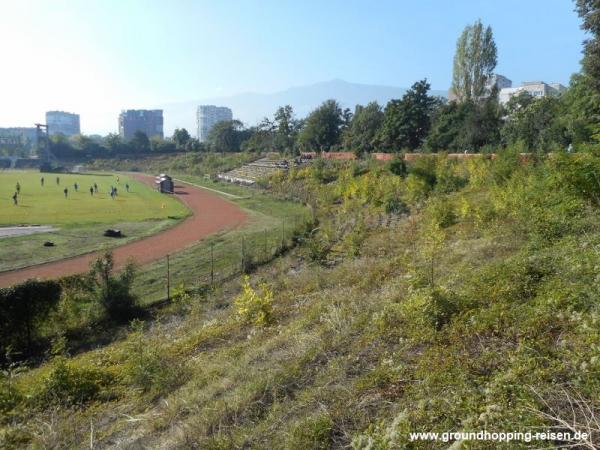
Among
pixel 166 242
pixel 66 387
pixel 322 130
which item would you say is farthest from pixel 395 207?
pixel 322 130

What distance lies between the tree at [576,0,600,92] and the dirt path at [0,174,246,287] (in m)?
24.0

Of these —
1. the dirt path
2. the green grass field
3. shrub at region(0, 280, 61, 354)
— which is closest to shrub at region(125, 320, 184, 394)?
shrub at region(0, 280, 61, 354)

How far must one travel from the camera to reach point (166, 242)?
2700 centimetres

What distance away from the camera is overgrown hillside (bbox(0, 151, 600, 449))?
448 centimetres

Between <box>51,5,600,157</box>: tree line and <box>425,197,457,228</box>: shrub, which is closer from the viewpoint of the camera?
<box>425,197,457,228</box>: shrub

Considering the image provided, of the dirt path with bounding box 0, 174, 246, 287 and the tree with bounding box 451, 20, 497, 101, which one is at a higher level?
the tree with bounding box 451, 20, 497, 101

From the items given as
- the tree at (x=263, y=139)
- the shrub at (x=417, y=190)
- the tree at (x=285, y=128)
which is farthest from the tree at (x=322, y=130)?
the shrub at (x=417, y=190)

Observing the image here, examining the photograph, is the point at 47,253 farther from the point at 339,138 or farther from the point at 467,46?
the point at 339,138

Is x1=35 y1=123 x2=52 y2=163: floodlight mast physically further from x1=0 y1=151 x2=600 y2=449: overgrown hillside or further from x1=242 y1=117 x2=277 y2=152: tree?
x1=0 y1=151 x2=600 y2=449: overgrown hillside

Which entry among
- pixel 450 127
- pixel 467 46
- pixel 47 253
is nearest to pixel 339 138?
pixel 467 46

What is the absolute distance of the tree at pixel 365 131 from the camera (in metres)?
53.5

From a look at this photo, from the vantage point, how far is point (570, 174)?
1179 cm

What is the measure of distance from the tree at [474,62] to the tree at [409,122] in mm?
4200

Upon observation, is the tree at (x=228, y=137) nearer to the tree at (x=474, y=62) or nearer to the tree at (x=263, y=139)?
the tree at (x=263, y=139)
